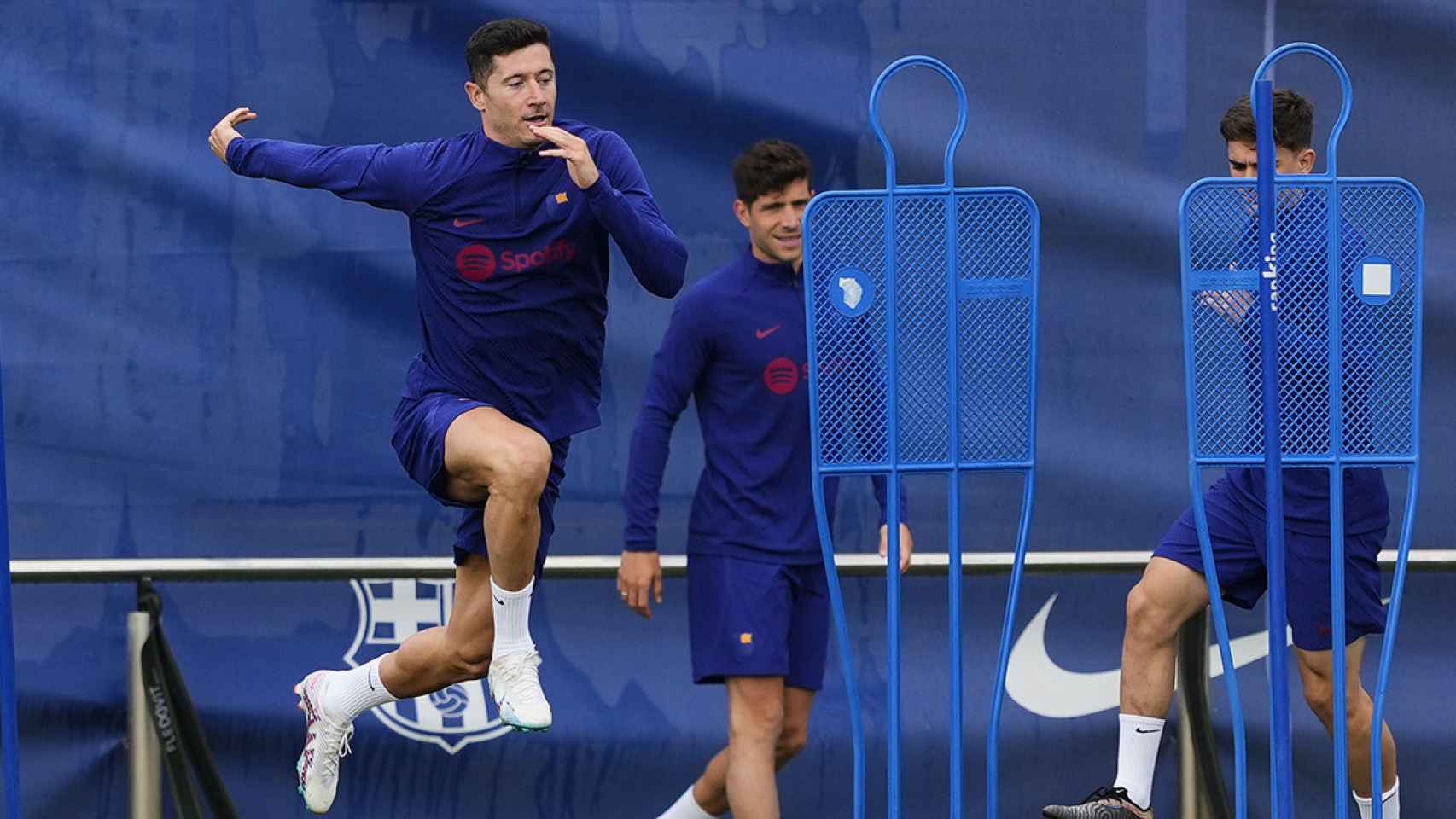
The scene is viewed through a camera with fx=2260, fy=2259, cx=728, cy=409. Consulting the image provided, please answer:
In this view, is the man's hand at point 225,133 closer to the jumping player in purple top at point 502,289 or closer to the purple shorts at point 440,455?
the jumping player in purple top at point 502,289

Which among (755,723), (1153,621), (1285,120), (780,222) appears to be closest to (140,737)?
(755,723)

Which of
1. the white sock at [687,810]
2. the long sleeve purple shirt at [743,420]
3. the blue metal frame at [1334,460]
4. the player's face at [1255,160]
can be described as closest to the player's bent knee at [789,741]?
the white sock at [687,810]

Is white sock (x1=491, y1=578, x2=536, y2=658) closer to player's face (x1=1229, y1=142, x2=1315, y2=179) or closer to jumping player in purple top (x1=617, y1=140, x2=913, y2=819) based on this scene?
jumping player in purple top (x1=617, y1=140, x2=913, y2=819)

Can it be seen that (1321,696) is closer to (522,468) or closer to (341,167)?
(522,468)

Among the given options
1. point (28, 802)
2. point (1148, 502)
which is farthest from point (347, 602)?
point (1148, 502)

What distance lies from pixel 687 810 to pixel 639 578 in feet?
2.06

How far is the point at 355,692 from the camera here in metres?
5.00

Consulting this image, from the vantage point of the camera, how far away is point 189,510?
218 inches

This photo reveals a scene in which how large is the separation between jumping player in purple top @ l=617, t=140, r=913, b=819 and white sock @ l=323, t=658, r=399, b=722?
0.60m

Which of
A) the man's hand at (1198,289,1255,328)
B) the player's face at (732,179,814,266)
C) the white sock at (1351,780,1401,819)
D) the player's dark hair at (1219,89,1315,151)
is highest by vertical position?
the player's dark hair at (1219,89,1315,151)

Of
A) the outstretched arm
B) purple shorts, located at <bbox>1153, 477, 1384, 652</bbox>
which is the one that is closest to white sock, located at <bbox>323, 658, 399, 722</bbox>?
the outstretched arm

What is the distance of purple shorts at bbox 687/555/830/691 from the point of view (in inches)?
200

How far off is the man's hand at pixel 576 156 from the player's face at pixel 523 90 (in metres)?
0.26

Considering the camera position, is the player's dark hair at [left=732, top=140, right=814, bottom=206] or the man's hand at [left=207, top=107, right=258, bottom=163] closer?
the man's hand at [left=207, top=107, right=258, bottom=163]
